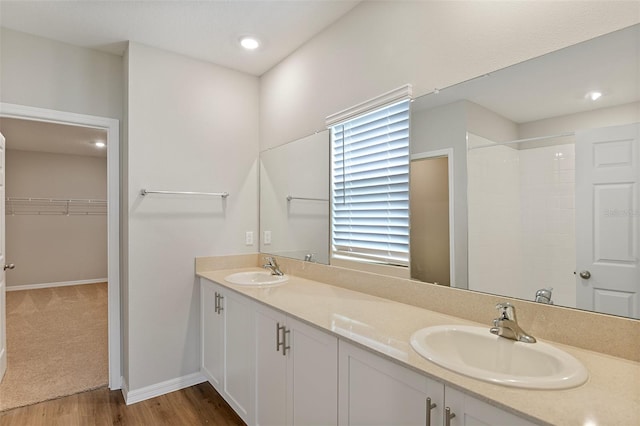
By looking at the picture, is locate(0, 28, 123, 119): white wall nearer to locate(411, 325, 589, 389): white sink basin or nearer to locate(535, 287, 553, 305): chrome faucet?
locate(411, 325, 589, 389): white sink basin

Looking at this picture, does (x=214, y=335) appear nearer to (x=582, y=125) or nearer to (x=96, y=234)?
(x=582, y=125)

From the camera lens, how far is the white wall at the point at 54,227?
5688 millimetres

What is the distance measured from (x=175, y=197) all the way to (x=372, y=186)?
1.52 meters

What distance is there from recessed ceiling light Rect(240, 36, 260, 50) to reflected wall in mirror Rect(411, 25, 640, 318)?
1.49 m

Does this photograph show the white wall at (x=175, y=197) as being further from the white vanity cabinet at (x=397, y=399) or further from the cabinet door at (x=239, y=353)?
the white vanity cabinet at (x=397, y=399)

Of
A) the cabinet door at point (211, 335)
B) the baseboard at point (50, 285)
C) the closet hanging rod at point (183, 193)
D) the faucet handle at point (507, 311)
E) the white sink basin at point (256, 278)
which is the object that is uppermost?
the closet hanging rod at point (183, 193)

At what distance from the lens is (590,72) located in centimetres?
118

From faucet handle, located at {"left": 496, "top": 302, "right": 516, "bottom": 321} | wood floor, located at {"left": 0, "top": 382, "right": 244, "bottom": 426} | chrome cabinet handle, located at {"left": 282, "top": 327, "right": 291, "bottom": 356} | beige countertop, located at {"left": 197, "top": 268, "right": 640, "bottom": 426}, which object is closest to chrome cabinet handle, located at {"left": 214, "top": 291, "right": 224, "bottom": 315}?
beige countertop, located at {"left": 197, "top": 268, "right": 640, "bottom": 426}

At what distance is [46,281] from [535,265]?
7.34m

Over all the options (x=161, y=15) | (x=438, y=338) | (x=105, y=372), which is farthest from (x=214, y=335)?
(x=161, y=15)

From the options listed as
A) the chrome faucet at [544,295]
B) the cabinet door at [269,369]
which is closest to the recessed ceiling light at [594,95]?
the chrome faucet at [544,295]

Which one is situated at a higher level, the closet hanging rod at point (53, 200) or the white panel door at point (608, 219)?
the closet hanging rod at point (53, 200)

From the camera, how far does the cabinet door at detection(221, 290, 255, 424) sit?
192cm

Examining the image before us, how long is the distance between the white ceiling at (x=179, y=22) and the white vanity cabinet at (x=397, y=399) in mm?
1963
